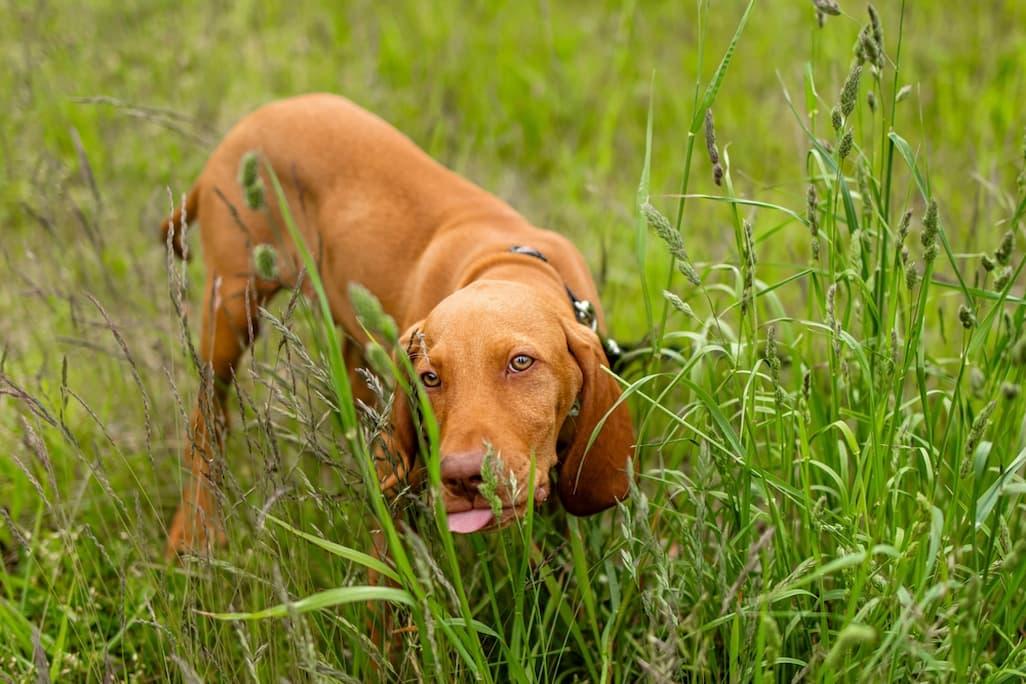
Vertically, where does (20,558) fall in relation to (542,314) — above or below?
below

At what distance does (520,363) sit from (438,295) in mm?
1000

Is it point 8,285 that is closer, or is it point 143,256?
point 8,285

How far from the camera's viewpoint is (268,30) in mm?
5910

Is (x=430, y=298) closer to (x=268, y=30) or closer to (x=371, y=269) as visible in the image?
(x=371, y=269)

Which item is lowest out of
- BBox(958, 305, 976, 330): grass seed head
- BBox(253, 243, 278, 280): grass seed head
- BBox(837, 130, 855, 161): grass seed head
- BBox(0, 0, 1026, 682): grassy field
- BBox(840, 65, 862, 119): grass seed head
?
BBox(0, 0, 1026, 682): grassy field

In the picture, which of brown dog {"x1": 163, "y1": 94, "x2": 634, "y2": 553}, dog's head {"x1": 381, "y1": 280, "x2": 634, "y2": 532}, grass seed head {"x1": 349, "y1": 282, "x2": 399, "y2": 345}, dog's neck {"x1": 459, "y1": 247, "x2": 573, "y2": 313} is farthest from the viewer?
dog's neck {"x1": 459, "y1": 247, "x2": 573, "y2": 313}

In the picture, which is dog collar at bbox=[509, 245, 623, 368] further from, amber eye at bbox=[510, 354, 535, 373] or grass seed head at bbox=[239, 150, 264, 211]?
grass seed head at bbox=[239, 150, 264, 211]

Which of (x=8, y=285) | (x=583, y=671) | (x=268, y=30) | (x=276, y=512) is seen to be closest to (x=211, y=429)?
(x=276, y=512)

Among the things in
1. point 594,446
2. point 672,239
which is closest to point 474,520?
point 594,446

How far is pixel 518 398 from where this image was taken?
7.36 feet

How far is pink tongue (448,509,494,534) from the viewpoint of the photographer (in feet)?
6.32

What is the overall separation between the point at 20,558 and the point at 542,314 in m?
1.75

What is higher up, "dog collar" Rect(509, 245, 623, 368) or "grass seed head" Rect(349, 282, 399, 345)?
"grass seed head" Rect(349, 282, 399, 345)

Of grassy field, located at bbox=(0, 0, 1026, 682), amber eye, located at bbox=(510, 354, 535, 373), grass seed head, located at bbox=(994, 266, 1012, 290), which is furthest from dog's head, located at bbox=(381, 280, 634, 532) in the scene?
grass seed head, located at bbox=(994, 266, 1012, 290)
